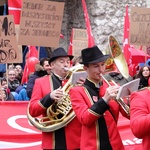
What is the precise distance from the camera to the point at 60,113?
19.1ft

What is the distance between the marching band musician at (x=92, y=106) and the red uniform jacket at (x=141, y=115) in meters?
0.66

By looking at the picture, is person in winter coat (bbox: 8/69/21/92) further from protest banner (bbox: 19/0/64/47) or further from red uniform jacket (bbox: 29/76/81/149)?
red uniform jacket (bbox: 29/76/81/149)

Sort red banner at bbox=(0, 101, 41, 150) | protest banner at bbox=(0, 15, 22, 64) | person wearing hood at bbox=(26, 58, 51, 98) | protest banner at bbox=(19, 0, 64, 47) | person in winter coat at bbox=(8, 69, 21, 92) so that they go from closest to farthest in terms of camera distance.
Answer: red banner at bbox=(0, 101, 41, 150), person wearing hood at bbox=(26, 58, 51, 98), protest banner at bbox=(0, 15, 22, 64), protest banner at bbox=(19, 0, 64, 47), person in winter coat at bbox=(8, 69, 21, 92)

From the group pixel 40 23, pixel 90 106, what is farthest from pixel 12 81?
pixel 90 106

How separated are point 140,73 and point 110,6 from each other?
7.31 meters

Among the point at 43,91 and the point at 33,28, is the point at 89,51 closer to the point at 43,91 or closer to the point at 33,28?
the point at 43,91

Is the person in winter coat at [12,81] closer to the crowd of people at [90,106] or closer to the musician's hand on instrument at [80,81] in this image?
the crowd of people at [90,106]

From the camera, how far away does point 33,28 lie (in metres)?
9.34

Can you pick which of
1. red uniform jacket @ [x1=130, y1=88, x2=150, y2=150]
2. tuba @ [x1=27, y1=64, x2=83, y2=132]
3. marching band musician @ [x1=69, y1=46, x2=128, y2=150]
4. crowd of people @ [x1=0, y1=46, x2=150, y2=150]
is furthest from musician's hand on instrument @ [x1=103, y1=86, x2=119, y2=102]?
tuba @ [x1=27, y1=64, x2=83, y2=132]

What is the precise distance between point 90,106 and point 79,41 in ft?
26.0

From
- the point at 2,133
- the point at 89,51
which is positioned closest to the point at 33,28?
the point at 2,133

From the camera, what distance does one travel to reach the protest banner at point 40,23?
362 inches

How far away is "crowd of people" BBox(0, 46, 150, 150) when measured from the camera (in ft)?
13.8

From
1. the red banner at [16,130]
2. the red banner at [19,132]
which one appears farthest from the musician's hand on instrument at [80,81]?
the red banner at [16,130]
